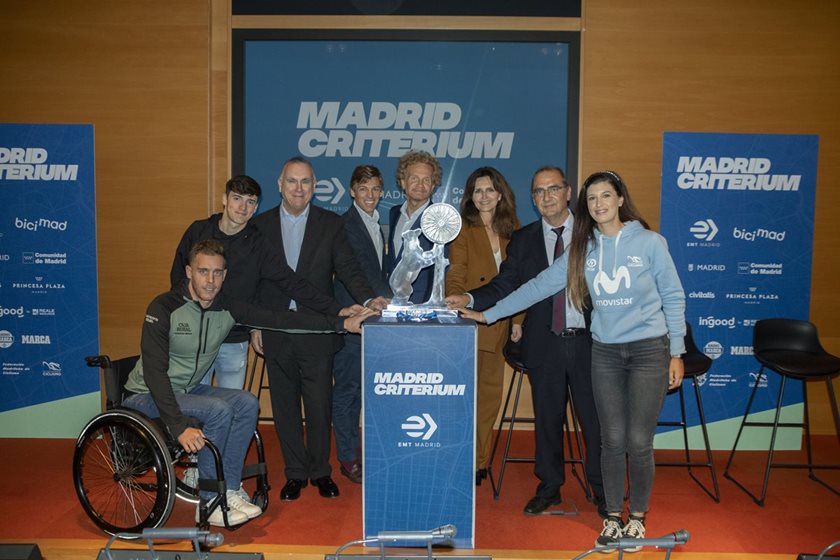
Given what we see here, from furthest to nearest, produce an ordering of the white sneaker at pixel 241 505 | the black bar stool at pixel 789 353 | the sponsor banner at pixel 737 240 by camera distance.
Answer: the sponsor banner at pixel 737 240
the black bar stool at pixel 789 353
the white sneaker at pixel 241 505

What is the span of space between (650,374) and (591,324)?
0.34 m

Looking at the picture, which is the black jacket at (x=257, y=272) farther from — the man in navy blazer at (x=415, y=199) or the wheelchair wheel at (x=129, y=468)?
the wheelchair wheel at (x=129, y=468)

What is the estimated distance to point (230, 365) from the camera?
3736 millimetres

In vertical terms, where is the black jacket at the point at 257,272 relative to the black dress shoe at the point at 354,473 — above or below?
above

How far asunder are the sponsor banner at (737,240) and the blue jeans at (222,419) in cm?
279

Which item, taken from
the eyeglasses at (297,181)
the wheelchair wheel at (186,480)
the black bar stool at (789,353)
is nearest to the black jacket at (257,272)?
the eyeglasses at (297,181)

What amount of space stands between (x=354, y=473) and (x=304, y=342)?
2.74ft

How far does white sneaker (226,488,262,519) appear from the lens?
3193 millimetres

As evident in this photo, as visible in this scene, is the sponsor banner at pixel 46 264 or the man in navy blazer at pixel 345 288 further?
the sponsor banner at pixel 46 264

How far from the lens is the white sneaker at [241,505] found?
3193 millimetres

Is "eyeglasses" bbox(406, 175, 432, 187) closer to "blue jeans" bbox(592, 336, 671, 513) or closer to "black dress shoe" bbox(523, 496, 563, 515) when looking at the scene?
"blue jeans" bbox(592, 336, 671, 513)

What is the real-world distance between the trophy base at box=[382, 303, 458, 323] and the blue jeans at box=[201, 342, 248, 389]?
3.30ft

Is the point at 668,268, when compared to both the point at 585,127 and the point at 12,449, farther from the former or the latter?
the point at 12,449

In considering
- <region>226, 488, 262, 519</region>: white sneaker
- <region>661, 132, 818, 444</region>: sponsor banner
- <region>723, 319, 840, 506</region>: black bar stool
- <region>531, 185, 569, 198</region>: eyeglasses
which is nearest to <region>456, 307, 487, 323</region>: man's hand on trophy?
<region>531, 185, 569, 198</region>: eyeglasses
